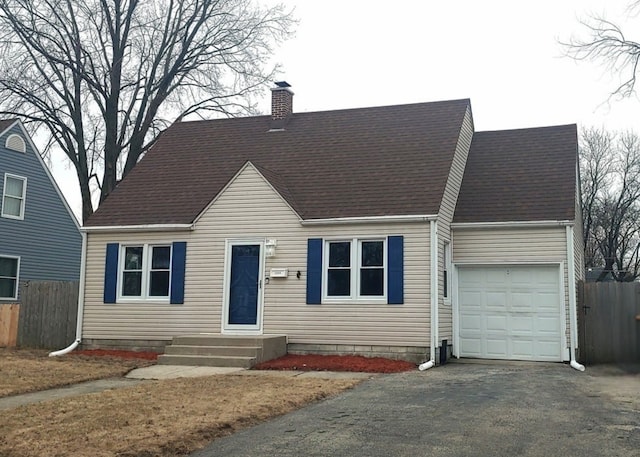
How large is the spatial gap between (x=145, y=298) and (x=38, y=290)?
3.75 meters

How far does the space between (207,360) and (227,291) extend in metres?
2.09

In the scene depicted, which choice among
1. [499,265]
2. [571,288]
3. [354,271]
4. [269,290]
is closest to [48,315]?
[269,290]

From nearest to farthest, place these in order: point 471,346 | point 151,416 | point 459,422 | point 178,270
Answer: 1. point 459,422
2. point 151,416
3. point 471,346
4. point 178,270

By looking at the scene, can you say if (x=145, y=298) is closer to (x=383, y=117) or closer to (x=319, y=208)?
(x=319, y=208)

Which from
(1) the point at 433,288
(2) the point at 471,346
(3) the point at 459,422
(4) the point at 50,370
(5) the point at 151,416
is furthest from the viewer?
(2) the point at 471,346

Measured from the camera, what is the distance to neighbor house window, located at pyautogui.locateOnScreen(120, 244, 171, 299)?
16.7m

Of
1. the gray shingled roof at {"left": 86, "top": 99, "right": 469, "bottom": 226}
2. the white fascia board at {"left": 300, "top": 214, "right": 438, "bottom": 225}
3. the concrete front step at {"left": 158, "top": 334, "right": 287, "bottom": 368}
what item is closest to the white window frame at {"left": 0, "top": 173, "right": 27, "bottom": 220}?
the gray shingled roof at {"left": 86, "top": 99, "right": 469, "bottom": 226}

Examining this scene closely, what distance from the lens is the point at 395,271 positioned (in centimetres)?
1476

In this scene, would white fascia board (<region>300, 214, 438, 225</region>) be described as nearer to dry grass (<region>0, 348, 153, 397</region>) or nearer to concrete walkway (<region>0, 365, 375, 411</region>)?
concrete walkway (<region>0, 365, 375, 411</region>)

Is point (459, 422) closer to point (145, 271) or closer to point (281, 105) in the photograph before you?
point (145, 271)

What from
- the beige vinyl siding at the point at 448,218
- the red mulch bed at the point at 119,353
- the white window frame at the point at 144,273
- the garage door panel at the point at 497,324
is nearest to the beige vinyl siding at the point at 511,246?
the beige vinyl siding at the point at 448,218

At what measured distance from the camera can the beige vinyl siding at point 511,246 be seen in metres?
15.1

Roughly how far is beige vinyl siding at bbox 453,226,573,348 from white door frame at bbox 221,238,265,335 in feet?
14.7

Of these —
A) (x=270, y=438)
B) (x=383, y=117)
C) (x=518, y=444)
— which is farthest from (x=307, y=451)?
(x=383, y=117)
